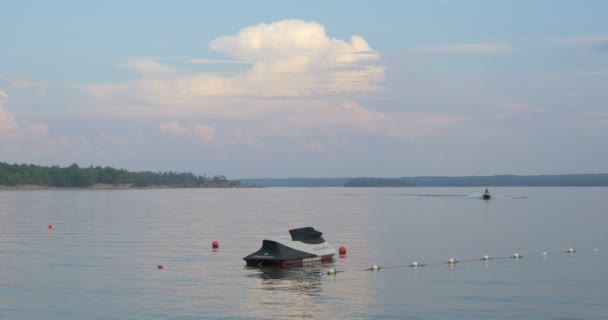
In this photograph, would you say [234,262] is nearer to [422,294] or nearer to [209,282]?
[209,282]

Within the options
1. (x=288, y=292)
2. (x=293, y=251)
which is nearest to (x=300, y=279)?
(x=288, y=292)

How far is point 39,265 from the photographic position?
163 ft

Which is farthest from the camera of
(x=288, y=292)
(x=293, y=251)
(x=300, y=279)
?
(x=293, y=251)

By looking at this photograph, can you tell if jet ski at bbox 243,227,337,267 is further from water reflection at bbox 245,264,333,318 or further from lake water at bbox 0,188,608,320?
lake water at bbox 0,188,608,320

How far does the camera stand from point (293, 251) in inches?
1943

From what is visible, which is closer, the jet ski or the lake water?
the lake water

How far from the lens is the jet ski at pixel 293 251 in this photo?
4884 centimetres

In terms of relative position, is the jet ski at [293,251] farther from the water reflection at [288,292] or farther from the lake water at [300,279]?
the lake water at [300,279]

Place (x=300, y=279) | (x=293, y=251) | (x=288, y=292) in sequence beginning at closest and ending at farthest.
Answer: (x=288, y=292), (x=300, y=279), (x=293, y=251)

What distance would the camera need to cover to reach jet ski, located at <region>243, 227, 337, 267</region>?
160 ft

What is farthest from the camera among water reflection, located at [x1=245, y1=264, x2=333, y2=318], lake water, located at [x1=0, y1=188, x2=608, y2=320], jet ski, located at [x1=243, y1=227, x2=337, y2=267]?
jet ski, located at [x1=243, y1=227, x2=337, y2=267]

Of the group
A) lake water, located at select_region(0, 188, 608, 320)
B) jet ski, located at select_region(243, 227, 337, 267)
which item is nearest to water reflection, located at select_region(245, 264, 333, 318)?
lake water, located at select_region(0, 188, 608, 320)

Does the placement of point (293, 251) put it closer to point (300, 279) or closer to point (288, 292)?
point (300, 279)

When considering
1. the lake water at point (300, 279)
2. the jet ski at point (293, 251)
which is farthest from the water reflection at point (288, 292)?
the jet ski at point (293, 251)
